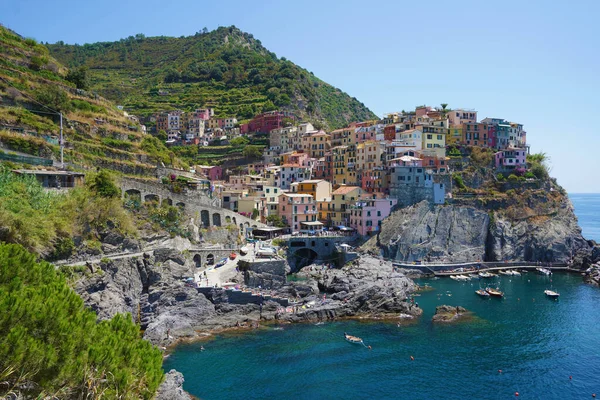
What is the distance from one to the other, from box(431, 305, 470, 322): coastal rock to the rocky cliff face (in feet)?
58.3

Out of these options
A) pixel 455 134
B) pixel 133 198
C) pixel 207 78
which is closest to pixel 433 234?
pixel 455 134

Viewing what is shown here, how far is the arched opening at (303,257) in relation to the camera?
60094 mm

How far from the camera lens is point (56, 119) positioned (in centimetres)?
5147

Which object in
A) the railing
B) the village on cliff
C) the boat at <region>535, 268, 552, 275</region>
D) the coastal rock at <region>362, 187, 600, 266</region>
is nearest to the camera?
the railing

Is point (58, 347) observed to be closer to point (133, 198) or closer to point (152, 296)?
point (152, 296)

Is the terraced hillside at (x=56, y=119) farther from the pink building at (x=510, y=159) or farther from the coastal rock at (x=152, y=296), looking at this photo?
the pink building at (x=510, y=159)

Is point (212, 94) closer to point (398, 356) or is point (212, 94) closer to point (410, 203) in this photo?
point (410, 203)

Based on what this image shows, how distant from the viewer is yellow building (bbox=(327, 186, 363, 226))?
67.6 meters

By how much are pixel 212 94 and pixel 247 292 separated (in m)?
92.7

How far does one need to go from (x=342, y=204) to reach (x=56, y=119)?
131 ft

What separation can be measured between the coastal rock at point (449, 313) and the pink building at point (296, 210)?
83.8 ft

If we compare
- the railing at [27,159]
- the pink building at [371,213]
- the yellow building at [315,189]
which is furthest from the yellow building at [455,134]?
the railing at [27,159]

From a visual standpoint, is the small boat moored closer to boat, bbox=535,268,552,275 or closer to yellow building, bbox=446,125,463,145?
boat, bbox=535,268,552,275

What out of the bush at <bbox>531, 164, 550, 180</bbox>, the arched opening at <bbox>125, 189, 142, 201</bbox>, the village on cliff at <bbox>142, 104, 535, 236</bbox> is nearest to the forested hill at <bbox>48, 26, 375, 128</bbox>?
the village on cliff at <bbox>142, 104, 535, 236</bbox>
